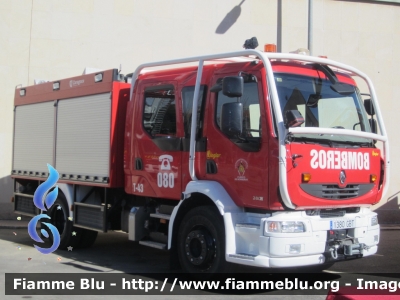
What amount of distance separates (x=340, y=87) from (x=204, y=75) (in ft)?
6.04

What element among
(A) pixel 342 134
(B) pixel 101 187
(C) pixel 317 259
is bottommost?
(C) pixel 317 259

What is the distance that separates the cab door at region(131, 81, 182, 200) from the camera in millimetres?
8273

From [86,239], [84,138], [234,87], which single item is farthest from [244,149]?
[86,239]

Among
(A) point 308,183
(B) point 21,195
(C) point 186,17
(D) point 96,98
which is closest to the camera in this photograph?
(A) point 308,183

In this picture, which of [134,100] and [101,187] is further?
[101,187]

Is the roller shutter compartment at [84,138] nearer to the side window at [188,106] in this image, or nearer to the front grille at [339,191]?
the side window at [188,106]

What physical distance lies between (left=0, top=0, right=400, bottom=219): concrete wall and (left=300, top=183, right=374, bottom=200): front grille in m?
9.34

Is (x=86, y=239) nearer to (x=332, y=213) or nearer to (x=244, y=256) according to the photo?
(x=244, y=256)

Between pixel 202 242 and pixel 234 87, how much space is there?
2060 mm

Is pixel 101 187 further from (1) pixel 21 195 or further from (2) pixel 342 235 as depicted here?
(2) pixel 342 235

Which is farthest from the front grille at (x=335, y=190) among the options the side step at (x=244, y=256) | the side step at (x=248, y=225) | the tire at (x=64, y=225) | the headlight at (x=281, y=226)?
the tire at (x=64, y=225)

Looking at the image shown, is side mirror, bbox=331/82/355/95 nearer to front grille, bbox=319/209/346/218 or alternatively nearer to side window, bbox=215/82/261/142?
side window, bbox=215/82/261/142

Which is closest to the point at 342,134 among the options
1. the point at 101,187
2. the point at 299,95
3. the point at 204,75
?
the point at 299,95

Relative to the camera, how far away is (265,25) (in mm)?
16531
